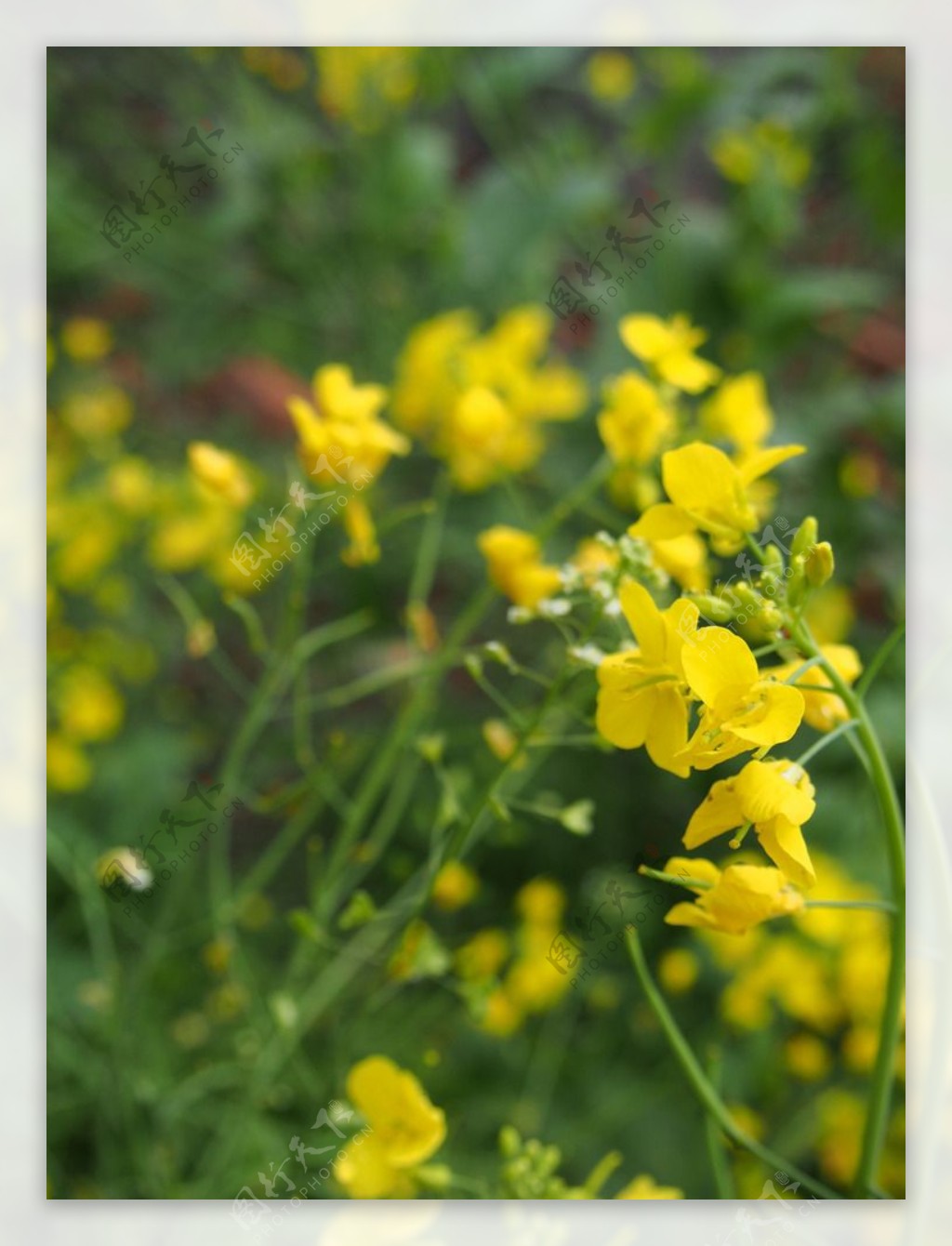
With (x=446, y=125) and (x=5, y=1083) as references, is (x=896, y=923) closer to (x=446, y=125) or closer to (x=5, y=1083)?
(x=5, y=1083)

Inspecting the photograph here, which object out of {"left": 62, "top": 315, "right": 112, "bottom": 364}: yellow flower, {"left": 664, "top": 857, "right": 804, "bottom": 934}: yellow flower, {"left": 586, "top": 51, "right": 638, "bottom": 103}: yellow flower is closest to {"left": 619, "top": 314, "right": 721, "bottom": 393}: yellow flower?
{"left": 664, "top": 857, "right": 804, "bottom": 934}: yellow flower

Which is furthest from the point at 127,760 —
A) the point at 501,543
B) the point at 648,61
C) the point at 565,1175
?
the point at 648,61

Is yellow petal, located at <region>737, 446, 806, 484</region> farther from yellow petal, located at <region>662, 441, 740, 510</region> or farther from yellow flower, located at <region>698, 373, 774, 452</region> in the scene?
yellow flower, located at <region>698, 373, 774, 452</region>

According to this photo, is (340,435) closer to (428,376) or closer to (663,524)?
(663,524)

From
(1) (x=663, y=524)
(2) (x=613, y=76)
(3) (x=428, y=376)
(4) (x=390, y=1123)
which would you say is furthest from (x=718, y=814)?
(2) (x=613, y=76)

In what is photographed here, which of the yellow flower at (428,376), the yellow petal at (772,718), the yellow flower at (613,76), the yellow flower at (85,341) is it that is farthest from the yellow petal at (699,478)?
the yellow flower at (613,76)

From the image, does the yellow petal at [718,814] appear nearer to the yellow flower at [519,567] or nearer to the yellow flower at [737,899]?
the yellow flower at [737,899]
